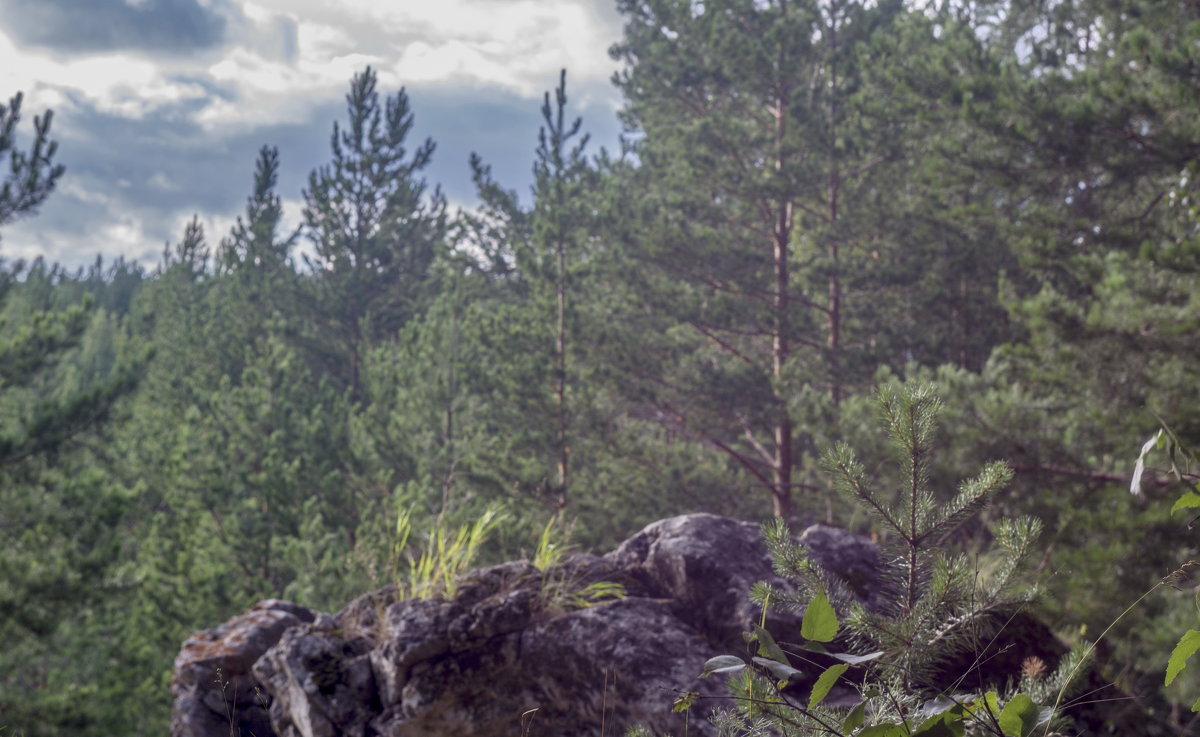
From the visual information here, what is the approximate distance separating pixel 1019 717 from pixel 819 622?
12.9 inches

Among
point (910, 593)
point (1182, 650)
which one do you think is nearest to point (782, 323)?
point (910, 593)

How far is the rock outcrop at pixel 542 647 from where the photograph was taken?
3586mm

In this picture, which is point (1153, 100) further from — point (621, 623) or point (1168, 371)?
point (621, 623)

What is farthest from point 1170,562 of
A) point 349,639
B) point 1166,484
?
point 349,639

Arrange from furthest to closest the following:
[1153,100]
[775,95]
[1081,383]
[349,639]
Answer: [775,95] → [1081,383] → [1153,100] → [349,639]

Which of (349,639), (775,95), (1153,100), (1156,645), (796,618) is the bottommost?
(1156,645)

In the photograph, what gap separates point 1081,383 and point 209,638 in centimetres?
786

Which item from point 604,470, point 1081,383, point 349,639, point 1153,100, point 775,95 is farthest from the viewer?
point 604,470

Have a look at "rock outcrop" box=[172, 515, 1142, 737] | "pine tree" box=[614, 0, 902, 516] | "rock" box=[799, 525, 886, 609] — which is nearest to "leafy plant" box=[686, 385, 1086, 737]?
"rock outcrop" box=[172, 515, 1142, 737]

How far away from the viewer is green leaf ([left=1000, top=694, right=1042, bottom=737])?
1241 mm

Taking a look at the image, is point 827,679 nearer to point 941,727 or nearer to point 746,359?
point 941,727

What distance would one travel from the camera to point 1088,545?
7422 millimetres

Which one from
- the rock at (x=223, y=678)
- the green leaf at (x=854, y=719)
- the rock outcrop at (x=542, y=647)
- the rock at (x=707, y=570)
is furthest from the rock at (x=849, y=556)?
the rock at (x=223, y=678)

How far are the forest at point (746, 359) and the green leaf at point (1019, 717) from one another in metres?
6.21
